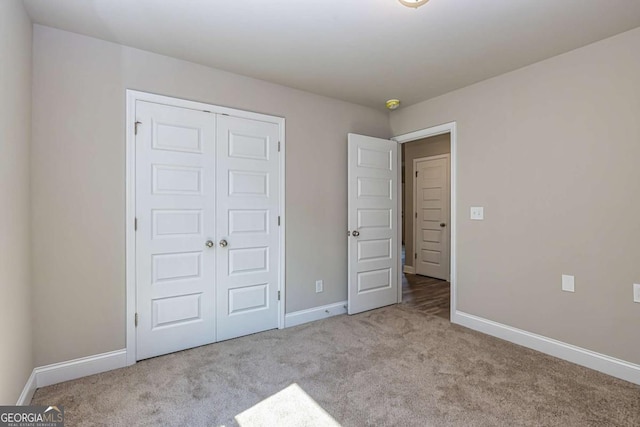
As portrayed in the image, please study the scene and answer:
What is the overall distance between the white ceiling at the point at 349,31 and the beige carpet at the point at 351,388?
96.4 inches

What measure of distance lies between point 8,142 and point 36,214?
657mm

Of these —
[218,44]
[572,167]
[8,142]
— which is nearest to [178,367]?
[8,142]

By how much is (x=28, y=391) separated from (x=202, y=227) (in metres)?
1.49

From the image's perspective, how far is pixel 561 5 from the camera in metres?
1.89

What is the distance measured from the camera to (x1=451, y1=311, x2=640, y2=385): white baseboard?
2184 millimetres

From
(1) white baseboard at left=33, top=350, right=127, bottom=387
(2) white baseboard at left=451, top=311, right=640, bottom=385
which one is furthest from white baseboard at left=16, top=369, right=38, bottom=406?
(2) white baseboard at left=451, top=311, right=640, bottom=385

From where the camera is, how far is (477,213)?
311 cm

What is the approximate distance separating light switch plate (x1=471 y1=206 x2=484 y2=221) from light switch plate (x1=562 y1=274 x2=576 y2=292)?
2.73 feet

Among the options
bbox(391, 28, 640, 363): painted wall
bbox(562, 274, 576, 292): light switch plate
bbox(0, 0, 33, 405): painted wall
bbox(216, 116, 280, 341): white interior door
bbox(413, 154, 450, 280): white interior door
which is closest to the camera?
bbox(0, 0, 33, 405): painted wall

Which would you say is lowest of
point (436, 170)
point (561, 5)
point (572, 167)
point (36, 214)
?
point (36, 214)

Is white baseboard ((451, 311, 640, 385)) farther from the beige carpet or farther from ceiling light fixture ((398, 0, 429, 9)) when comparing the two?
ceiling light fixture ((398, 0, 429, 9))

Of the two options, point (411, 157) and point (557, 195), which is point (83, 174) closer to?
point (557, 195)

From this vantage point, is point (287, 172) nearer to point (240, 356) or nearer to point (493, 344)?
point (240, 356)

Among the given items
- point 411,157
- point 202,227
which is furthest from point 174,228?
point 411,157
